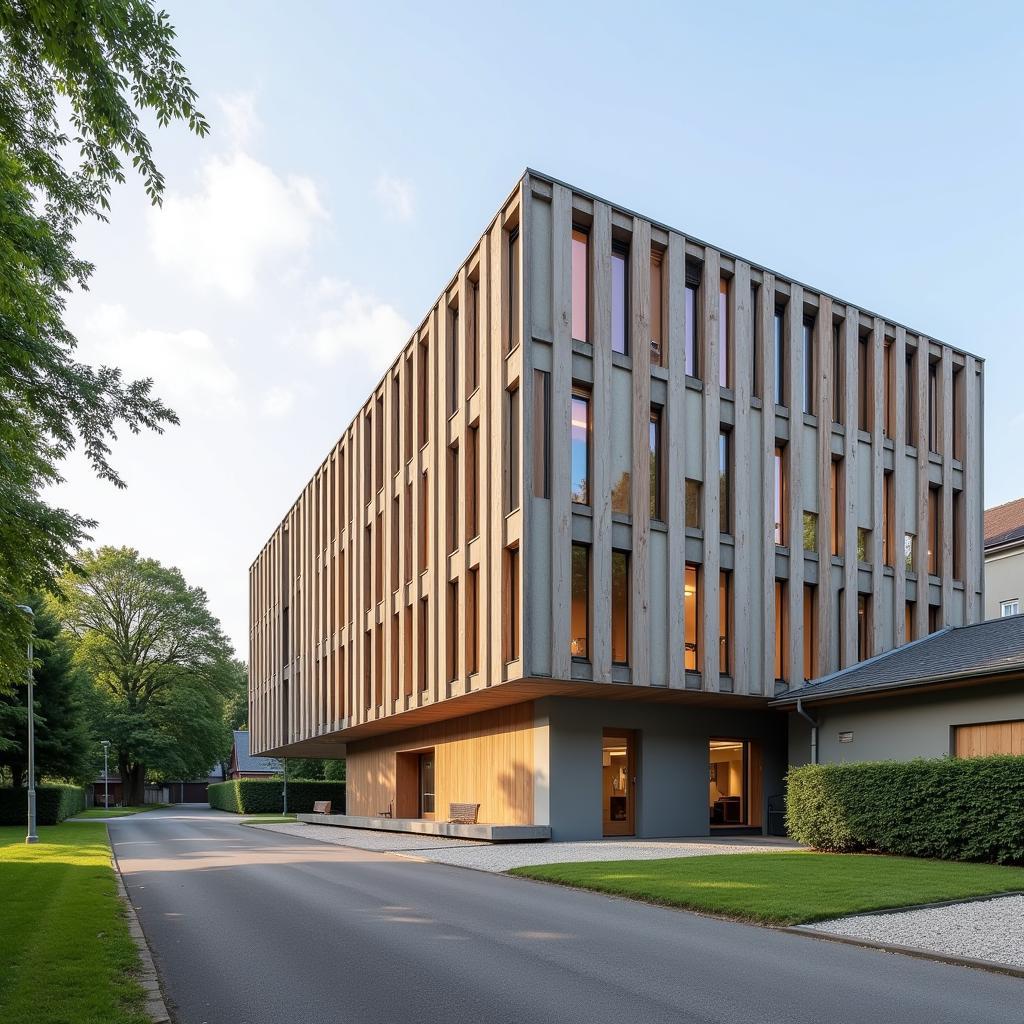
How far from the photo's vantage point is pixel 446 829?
1105 inches

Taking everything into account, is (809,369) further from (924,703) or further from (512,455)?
(924,703)

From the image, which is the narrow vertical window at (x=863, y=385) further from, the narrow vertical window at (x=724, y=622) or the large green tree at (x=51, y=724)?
the large green tree at (x=51, y=724)

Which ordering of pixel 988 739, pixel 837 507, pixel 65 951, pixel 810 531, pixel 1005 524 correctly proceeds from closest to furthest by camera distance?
1. pixel 65 951
2. pixel 988 739
3. pixel 810 531
4. pixel 837 507
5. pixel 1005 524

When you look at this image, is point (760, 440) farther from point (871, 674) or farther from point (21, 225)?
point (21, 225)

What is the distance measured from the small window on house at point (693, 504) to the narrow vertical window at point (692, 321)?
2838 millimetres

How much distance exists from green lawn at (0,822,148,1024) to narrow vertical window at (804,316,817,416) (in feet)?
69.5

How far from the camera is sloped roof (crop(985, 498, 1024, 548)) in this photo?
41.0 m

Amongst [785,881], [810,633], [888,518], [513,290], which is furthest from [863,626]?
[785,881]

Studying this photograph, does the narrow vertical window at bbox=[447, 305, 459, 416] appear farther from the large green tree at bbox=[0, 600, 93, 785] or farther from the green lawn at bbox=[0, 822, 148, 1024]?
the large green tree at bbox=[0, 600, 93, 785]

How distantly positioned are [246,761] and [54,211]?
95.0m

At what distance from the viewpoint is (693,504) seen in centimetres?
2695

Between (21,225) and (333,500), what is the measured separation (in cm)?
3487

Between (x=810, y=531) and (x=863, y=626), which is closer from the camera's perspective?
(x=810, y=531)

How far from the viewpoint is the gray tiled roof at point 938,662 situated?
855 inches
